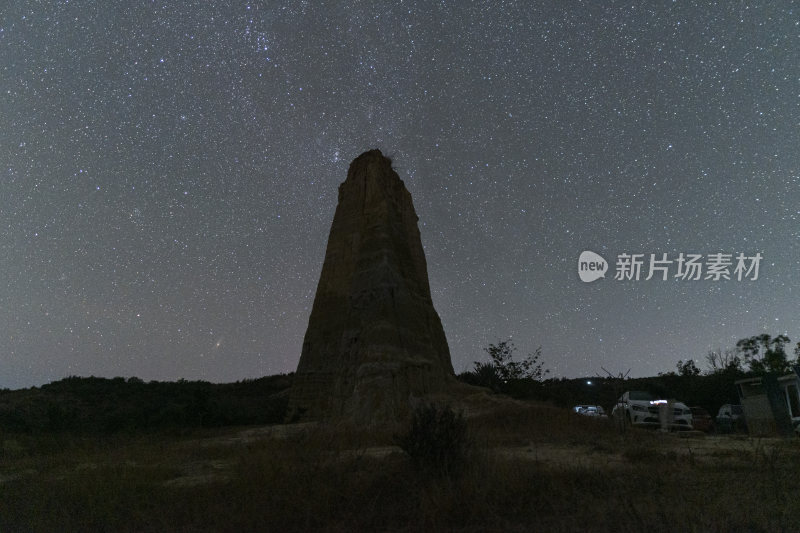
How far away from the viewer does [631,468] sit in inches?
282

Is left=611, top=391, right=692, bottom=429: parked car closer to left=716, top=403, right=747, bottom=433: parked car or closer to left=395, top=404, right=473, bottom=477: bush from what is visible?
left=716, top=403, right=747, bottom=433: parked car

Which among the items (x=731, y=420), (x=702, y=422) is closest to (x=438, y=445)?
(x=731, y=420)

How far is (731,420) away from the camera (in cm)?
2080

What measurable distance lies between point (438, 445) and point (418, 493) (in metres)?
1.31

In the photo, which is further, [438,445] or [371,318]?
[371,318]

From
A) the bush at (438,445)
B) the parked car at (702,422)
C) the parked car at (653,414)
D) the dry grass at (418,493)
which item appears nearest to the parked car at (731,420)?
the parked car at (702,422)

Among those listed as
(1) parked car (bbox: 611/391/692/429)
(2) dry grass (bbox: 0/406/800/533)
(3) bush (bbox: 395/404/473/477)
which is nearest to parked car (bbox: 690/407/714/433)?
(1) parked car (bbox: 611/391/692/429)

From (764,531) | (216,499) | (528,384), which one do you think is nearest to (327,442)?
(216,499)

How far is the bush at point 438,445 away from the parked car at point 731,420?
18.1m

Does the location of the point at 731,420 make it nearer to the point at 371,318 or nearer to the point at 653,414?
the point at 653,414

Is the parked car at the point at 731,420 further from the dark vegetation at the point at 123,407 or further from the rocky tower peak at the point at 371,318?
the dark vegetation at the point at 123,407

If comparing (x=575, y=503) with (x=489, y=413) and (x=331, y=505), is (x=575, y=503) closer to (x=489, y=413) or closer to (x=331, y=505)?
(x=331, y=505)

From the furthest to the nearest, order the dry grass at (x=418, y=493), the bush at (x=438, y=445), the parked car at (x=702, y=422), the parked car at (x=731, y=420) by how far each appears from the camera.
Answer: the parked car at (x=702, y=422) → the parked car at (x=731, y=420) → the bush at (x=438, y=445) → the dry grass at (x=418, y=493)

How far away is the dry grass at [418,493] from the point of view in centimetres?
497
